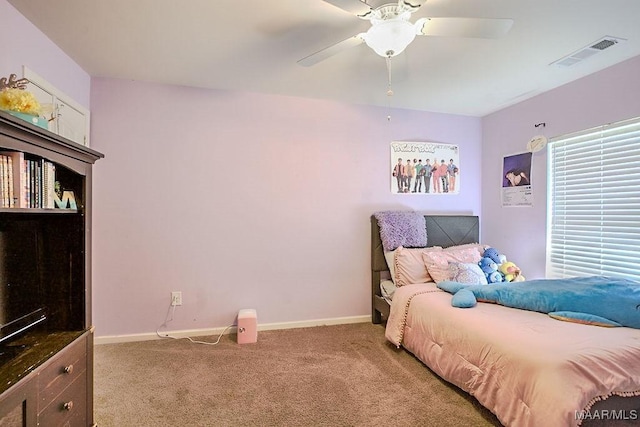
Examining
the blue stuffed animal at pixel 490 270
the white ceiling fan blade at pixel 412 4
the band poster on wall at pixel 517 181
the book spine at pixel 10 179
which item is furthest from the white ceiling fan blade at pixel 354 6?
the band poster on wall at pixel 517 181

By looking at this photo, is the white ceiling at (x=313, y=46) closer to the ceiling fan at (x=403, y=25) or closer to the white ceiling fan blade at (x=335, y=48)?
the ceiling fan at (x=403, y=25)

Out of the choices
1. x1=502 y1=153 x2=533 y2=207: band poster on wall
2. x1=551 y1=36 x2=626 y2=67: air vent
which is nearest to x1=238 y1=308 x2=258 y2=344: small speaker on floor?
x1=502 y1=153 x2=533 y2=207: band poster on wall

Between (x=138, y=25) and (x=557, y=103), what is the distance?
11.2ft

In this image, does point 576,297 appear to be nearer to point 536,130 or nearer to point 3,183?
point 536,130

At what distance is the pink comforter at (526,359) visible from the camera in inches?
53.8

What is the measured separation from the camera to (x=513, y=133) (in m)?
3.34

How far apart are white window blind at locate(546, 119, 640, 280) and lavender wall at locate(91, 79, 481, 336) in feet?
4.01

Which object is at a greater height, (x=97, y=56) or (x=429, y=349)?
(x=97, y=56)

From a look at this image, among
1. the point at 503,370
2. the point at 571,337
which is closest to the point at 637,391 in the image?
the point at 571,337

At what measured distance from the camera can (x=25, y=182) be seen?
4.22 ft

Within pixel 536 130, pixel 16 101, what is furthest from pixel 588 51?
pixel 16 101

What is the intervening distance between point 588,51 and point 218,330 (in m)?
3.69

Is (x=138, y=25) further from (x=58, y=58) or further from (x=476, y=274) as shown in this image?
(x=476, y=274)

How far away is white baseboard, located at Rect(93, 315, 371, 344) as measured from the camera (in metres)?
2.75
